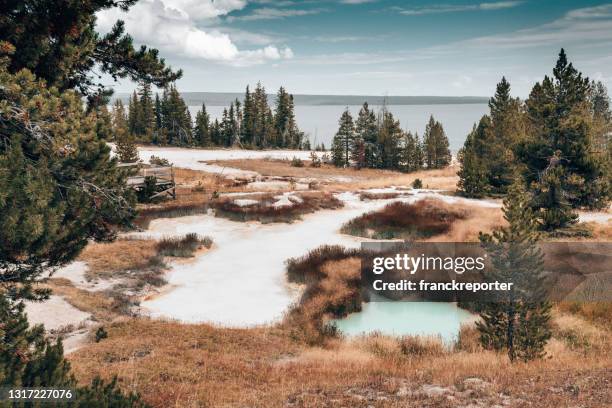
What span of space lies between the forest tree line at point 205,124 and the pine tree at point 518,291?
277 ft

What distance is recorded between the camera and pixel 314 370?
8.11 m

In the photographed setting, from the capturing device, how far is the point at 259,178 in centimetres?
4575

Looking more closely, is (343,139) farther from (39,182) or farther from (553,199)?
(39,182)

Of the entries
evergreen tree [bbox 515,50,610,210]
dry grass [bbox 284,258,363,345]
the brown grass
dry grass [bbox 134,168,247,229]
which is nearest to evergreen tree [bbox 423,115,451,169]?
dry grass [bbox 134,168,247,229]

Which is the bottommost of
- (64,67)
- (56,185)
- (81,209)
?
(81,209)

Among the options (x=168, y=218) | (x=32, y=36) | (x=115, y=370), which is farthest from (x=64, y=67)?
(x=168, y=218)

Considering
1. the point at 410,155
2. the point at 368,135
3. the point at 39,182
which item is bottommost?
the point at 410,155

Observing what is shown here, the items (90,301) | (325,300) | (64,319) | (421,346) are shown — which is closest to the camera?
(421,346)

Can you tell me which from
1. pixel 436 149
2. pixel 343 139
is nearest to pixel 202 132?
pixel 343 139

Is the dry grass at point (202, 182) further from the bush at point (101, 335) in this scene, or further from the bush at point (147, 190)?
the bush at point (101, 335)

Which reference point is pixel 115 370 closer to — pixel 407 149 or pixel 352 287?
pixel 352 287

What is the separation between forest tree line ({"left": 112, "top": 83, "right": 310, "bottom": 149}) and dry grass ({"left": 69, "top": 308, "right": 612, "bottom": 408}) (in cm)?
8375

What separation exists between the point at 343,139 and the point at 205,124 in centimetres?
3312

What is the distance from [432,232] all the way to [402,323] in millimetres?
9878
